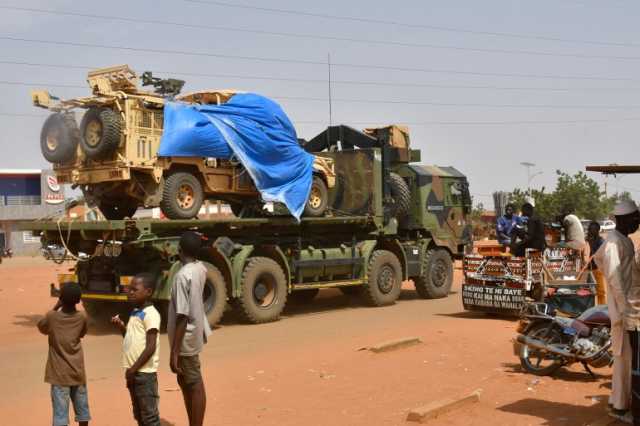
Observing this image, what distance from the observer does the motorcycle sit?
328 inches

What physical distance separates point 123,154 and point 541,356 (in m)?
7.24

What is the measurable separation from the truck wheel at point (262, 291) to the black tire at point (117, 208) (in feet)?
7.82

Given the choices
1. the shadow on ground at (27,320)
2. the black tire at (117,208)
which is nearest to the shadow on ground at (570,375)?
the black tire at (117,208)

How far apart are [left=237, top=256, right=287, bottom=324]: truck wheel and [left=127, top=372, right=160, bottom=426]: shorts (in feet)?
25.6

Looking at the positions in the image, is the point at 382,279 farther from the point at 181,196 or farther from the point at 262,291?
the point at 181,196

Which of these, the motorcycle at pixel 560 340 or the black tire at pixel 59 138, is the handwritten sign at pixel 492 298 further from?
the black tire at pixel 59 138

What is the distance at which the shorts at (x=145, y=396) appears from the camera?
221 inches

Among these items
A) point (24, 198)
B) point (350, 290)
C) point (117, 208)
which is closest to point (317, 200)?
point (350, 290)

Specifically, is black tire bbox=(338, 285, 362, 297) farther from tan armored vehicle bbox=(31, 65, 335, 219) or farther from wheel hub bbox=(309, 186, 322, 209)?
tan armored vehicle bbox=(31, 65, 335, 219)

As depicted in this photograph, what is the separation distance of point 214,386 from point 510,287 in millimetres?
6637

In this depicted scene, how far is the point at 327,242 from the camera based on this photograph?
1584 cm

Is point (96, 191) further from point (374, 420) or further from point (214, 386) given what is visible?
point (374, 420)

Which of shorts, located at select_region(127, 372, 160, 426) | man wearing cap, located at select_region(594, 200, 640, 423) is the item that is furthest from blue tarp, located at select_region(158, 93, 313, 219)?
man wearing cap, located at select_region(594, 200, 640, 423)

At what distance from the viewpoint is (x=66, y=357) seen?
5.95 metres
